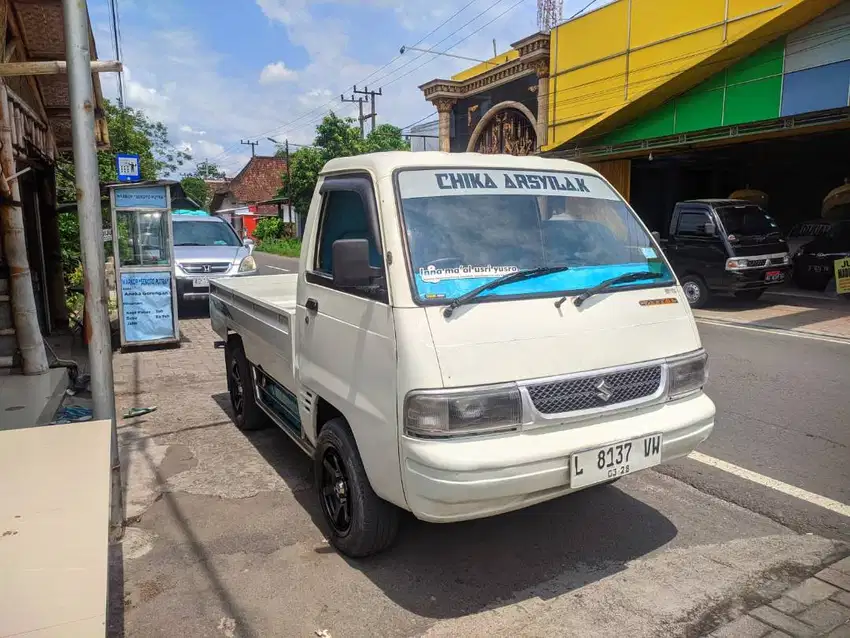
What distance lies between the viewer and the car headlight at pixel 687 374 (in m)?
3.23

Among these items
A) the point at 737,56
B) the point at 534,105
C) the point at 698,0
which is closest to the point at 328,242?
the point at 737,56

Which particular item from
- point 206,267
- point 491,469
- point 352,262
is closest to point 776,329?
point 491,469

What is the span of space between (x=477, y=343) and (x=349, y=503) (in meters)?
1.16

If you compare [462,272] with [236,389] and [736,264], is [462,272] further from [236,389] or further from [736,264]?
[736,264]

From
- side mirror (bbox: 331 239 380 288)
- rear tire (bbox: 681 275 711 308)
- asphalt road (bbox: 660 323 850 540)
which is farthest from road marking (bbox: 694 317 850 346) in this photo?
side mirror (bbox: 331 239 380 288)

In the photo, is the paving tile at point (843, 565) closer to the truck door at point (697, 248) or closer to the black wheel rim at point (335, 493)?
the black wheel rim at point (335, 493)

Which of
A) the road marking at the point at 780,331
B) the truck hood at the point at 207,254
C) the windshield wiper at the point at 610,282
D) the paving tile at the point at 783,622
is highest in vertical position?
the windshield wiper at the point at 610,282

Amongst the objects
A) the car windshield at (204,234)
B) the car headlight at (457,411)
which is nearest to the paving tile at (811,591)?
the car headlight at (457,411)

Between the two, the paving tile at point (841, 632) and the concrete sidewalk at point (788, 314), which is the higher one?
the concrete sidewalk at point (788, 314)

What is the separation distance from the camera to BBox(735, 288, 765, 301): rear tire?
11.8 meters

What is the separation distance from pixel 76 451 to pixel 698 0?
53.3ft

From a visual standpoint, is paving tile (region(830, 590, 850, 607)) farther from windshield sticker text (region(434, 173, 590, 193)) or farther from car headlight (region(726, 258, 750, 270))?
car headlight (region(726, 258, 750, 270))

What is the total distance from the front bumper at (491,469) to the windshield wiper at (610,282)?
1.90 ft

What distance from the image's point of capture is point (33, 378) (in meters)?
6.24
